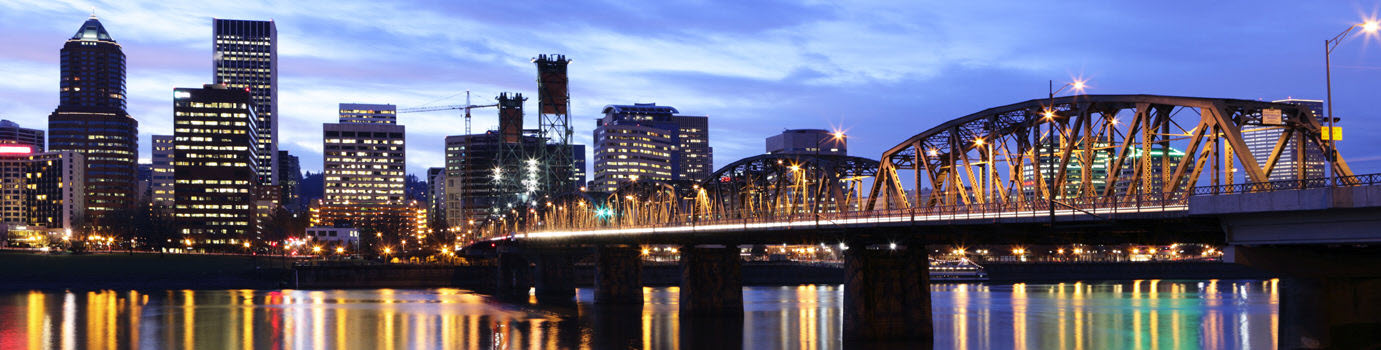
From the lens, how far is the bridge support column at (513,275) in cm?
17725

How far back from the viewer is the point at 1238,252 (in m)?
48.6

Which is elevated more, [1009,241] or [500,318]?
[1009,241]

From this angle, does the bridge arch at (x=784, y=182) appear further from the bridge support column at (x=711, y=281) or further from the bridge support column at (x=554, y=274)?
the bridge support column at (x=554, y=274)

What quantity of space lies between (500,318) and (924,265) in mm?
48668

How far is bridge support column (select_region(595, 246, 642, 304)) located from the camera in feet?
422

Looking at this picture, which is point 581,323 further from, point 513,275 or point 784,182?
point 513,275

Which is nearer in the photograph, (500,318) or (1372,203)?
(1372,203)

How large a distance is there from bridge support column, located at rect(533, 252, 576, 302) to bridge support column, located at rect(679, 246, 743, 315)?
55.5 metres

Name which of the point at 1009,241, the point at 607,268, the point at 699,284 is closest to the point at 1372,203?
the point at 1009,241

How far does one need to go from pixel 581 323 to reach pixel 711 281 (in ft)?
36.9

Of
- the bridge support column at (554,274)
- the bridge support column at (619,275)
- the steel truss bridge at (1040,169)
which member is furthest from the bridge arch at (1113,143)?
the bridge support column at (554,274)

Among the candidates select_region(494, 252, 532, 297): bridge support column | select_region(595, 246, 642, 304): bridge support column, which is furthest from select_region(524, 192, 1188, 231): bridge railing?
select_region(494, 252, 532, 297): bridge support column

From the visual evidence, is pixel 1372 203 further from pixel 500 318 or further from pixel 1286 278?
pixel 500 318

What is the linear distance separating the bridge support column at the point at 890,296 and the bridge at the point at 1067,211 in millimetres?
83
